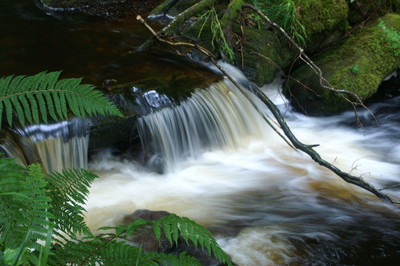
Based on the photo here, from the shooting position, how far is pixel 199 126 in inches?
227

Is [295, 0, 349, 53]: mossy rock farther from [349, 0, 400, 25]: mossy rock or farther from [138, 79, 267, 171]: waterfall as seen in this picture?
[138, 79, 267, 171]: waterfall

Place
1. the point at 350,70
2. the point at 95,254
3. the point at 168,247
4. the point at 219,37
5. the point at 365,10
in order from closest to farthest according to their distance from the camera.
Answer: the point at 95,254 → the point at 168,247 → the point at 219,37 → the point at 350,70 → the point at 365,10

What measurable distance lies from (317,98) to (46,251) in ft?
19.9

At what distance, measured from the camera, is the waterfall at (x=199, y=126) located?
17.6ft

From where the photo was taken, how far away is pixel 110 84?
5.36 metres

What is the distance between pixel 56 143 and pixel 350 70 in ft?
14.6

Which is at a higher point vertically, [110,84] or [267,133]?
[110,84]

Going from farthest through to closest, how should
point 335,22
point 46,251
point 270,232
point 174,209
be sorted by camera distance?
point 335,22
point 174,209
point 270,232
point 46,251

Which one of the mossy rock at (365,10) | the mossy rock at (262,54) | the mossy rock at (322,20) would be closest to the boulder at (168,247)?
the mossy rock at (262,54)

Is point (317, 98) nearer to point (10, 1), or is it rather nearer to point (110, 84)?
point (110, 84)

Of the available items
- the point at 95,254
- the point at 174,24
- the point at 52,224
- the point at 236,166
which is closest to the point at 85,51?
the point at 174,24

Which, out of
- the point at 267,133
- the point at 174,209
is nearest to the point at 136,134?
the point at 174,209

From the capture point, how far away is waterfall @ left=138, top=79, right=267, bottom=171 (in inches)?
211

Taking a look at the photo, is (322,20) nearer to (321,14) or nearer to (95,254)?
(321,14)
